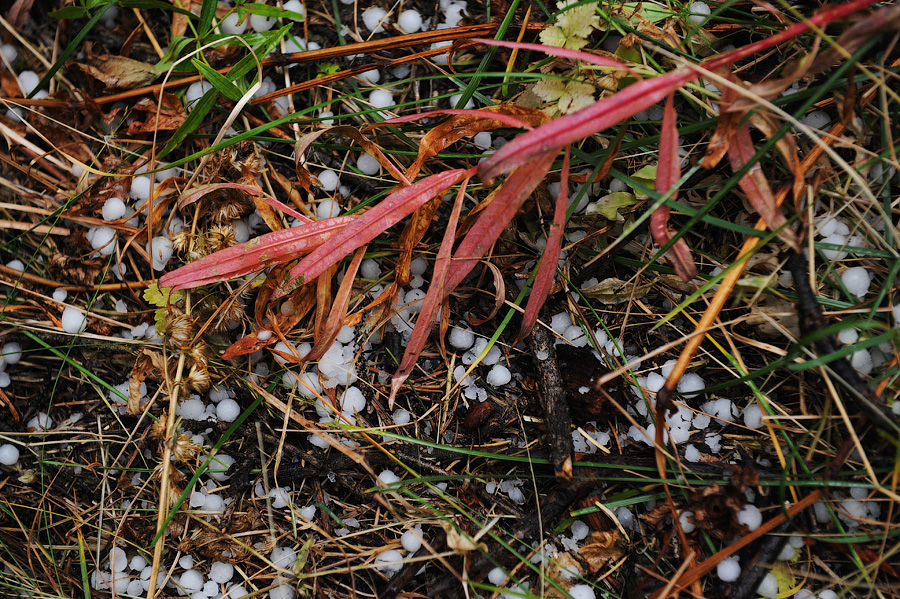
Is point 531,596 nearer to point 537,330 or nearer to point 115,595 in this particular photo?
point 537,330

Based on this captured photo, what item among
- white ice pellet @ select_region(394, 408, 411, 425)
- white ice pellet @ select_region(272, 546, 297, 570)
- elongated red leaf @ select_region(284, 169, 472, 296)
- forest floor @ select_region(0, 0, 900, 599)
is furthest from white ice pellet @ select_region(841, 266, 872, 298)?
white ice pellet @ select_region(272, 546, 297, 570)

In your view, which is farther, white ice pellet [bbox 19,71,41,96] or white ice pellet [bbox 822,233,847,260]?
white ice pellet [bbox 19,71,41,96]

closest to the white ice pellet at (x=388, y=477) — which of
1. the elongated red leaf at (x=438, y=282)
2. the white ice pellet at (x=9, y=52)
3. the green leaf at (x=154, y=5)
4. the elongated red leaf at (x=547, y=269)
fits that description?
the elongated red leaf at (x=438, y=282)

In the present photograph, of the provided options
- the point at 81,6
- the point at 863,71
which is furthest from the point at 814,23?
the point at 81,6

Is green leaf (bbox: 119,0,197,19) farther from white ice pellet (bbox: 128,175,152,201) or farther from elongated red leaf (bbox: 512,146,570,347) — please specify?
elongated red leaf (bbox: 512,146,570,347)

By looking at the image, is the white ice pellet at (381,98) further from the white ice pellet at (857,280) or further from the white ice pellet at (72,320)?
the white ice pellet at (857,280)

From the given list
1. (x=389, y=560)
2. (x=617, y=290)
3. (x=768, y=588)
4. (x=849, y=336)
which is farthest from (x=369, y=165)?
(x=768, y=588)
